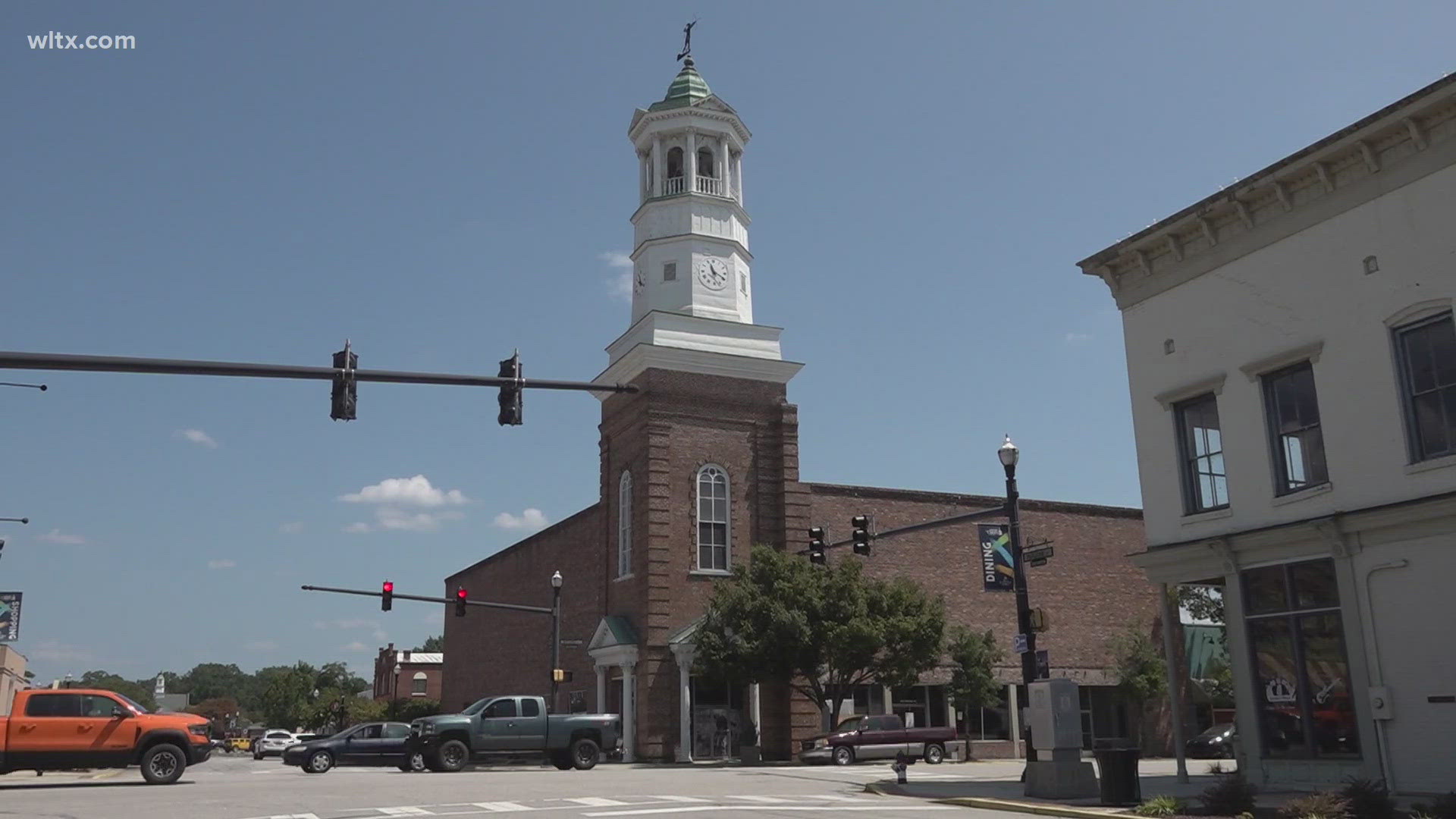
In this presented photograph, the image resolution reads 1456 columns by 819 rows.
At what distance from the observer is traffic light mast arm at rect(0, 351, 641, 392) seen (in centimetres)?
1468

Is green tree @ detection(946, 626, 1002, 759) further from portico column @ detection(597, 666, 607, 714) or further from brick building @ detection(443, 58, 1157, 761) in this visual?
portico column @ detection(597, 666, 607, 714)

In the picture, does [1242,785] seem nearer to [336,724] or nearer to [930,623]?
[930,623]

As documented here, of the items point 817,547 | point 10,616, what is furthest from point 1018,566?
point 10,616

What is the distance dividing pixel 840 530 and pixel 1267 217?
81.3ft

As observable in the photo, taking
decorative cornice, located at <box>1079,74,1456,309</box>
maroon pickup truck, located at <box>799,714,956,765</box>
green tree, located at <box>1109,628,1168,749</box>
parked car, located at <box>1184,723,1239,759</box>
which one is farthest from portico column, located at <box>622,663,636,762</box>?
decorative cornice, located at <box>1079,74,1456,309</box>

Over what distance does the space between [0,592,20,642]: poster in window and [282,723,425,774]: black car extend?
3609 cm

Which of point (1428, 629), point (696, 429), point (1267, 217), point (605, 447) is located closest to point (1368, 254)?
point (1267, 217)

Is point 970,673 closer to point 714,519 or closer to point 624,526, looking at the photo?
point 714,519

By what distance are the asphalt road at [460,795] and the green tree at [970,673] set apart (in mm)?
11038

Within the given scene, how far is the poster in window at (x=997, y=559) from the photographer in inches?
1021

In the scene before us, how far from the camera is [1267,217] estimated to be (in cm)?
2088

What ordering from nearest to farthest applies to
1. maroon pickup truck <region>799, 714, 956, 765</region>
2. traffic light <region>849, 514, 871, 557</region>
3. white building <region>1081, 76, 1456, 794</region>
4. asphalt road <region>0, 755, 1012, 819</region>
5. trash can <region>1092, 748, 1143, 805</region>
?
1. asphalt road <region>0, 755, 1012, 819</region>
2. white building <region>1081, 76, 1456, 794</region>
3. trash can <region>1092, 748, 1143, 805</region>
4. traffic light <region>849, 514, 871, 557</region>
5. maroon pickup truck <region>799, 714, 956, 765</region>

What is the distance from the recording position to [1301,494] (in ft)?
64.8

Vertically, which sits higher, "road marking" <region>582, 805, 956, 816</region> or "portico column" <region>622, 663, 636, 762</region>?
"portico column" <region>622, 663, 636, 762</region>
